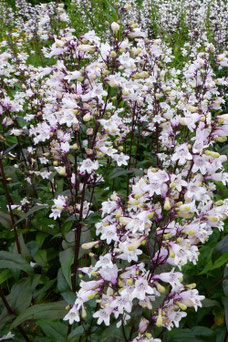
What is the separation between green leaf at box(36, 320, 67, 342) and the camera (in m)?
2.48

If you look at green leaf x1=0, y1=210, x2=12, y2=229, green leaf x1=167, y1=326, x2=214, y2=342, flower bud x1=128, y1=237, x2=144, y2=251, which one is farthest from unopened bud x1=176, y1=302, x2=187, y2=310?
green leaf x1=0, y1=210, x2=12, y2=229

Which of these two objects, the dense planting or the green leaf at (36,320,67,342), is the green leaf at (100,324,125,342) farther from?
the green leaf at (36,320,67,342)

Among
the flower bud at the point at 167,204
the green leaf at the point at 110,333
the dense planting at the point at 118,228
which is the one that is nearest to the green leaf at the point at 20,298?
the dense planting at the point at 118,228

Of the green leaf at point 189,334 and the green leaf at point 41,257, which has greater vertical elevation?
the green leaf at point 189,334

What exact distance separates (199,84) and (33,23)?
545cm

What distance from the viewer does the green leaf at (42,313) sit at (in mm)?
2211

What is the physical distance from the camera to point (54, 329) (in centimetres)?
254

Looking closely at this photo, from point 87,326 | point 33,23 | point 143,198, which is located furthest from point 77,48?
point 33,23

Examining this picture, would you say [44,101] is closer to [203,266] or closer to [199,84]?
[199,84]

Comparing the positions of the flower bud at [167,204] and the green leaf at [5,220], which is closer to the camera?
the flower bud at [167,204]

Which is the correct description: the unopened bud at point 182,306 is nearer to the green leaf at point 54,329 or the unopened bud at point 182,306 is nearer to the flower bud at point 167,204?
the flower bud at point 167,204

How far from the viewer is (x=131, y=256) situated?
5.98 ft

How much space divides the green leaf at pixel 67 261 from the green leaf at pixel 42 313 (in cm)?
29

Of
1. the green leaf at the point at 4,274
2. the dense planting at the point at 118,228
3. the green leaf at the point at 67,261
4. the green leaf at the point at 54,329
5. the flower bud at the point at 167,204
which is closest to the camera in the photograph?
the flower bud at the point at 167,204
